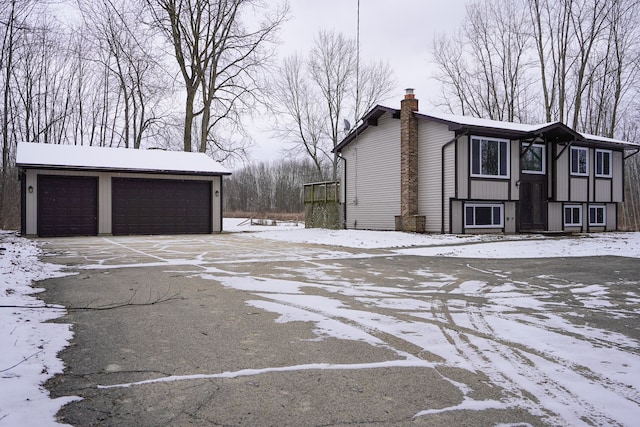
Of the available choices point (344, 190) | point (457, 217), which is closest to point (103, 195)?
point (344, 190)

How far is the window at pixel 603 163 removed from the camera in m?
21.7

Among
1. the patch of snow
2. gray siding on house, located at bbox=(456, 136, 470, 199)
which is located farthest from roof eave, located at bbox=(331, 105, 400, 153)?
the patch of snow

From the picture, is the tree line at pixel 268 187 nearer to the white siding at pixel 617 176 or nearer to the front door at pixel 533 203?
the white siding at pixel 617 176

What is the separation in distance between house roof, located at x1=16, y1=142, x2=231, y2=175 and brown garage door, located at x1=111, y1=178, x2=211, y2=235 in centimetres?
63

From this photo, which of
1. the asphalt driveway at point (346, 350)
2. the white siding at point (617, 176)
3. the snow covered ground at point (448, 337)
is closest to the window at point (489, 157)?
the white siding at point (617, 176)

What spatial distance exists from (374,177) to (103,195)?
1150cm

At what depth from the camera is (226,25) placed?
2559 centimetres

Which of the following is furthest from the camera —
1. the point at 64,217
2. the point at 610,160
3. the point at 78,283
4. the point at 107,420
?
the point at 610,160

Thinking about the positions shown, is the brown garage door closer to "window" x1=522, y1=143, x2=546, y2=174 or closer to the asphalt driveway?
the asphalt driveway

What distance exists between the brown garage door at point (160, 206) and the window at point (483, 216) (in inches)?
444

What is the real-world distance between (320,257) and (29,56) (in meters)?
24.3

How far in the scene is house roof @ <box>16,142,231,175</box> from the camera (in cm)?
1778

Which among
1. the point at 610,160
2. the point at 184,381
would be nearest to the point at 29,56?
the point at 184,381

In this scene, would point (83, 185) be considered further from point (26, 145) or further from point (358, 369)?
point (358, 369)
